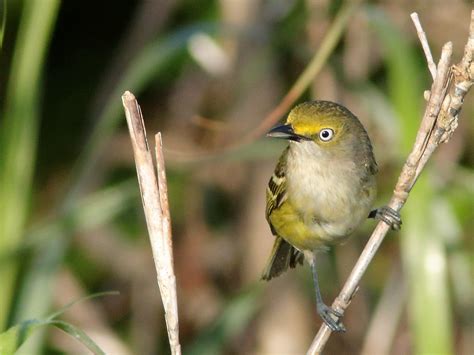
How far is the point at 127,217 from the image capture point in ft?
18.4

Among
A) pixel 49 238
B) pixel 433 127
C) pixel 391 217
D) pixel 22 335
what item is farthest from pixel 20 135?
pixel 433 127

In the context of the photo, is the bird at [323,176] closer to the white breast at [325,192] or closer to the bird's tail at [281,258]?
the white breast at [325,192]

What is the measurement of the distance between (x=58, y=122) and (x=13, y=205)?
109 inches

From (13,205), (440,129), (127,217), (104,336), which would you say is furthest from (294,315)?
(440,129)

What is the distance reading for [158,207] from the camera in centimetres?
191

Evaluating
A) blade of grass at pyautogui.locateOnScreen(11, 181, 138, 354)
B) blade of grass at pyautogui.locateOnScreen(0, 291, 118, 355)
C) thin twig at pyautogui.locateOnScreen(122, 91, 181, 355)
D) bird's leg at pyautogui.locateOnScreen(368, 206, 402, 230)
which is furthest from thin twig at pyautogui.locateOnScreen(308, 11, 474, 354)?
blade of grass at pyautogui.locateOnScreen(11, 181, 138, 354)

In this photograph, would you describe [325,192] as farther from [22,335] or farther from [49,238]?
[22,335]

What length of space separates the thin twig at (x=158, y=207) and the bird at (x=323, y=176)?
1032mm

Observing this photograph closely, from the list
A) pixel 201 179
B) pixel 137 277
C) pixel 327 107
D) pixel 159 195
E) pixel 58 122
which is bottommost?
pixel 159 195

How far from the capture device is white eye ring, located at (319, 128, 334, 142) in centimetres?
306

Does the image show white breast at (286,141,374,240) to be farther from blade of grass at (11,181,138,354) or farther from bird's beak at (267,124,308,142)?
blade of grass at (11,181,138,354)

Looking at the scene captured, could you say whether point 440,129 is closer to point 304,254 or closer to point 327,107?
point 327,107

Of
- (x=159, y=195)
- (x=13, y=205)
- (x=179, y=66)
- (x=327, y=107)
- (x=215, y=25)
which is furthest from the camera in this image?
(x=179, y=66)

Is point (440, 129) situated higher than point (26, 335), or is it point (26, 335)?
point (440, 129)
